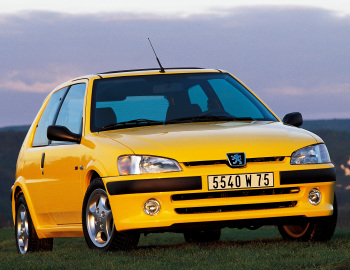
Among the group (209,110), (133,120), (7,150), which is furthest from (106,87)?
(7,150)

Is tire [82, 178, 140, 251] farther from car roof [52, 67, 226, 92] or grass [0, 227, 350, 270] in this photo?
car roof [52, 67, 226, 92]

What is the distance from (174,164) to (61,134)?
1492 mm

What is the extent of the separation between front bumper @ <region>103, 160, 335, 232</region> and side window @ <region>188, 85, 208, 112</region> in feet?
5.48

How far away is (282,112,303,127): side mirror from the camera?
860 centimetres

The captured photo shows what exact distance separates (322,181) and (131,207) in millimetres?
1754

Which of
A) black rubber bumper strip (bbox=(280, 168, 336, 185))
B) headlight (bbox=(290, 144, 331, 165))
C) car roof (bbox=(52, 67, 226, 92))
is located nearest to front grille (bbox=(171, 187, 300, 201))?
black rubber bumper strip (bbox=(280, 168, 336, 185))

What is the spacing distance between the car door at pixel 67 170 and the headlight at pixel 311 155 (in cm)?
207

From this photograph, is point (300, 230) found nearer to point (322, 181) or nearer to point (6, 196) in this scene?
point (322, 181)

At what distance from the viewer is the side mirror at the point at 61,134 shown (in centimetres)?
813

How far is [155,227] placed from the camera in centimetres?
723

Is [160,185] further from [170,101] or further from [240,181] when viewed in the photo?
[170,101]

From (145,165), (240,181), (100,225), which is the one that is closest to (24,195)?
(100,225)

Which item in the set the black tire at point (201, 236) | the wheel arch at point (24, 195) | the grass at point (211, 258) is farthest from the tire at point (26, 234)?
the black tire at point (201, 236)

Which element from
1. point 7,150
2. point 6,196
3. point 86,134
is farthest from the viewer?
point 7,150
